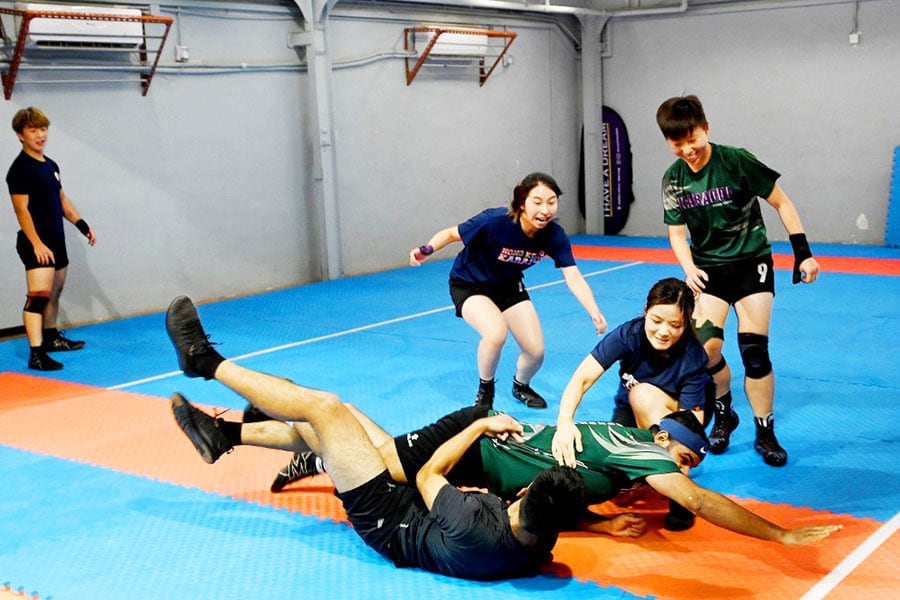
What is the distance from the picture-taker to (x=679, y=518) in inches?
168

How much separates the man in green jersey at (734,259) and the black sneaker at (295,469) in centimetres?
213

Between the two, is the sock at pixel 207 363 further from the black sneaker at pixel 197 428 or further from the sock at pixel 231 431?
the sock at pixel 231 431

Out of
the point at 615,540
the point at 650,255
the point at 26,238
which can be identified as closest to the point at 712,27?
the point at 650,255

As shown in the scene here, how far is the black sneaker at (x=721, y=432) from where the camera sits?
527 cm

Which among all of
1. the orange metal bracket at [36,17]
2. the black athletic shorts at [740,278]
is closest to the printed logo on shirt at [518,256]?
the black athletic shorts at [740,278]

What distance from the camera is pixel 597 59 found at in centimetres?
1498

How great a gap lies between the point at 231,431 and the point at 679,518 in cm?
201

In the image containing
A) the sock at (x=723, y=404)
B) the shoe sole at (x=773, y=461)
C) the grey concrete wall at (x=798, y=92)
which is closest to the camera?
the shoe sole at (x=773, y=461)

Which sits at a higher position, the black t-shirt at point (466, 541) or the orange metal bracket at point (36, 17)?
the orange metal bracket at point (36, 17)

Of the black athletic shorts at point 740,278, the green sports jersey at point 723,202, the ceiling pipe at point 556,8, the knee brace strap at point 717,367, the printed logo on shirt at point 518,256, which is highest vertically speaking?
the ceiling pipe at point 556,8

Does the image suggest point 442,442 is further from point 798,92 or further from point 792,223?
point 798,92

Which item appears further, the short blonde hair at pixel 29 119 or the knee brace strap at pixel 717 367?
the short blonde hair at pixel 29 119

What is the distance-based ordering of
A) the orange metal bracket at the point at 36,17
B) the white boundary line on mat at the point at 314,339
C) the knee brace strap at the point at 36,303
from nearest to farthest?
the white boundary line on mat at the point at 314,339, the knee brace strap at the point at 36,303, the orange metal bracket at the point at 36,17

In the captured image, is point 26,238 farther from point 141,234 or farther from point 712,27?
point 712,27
